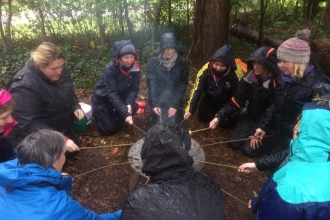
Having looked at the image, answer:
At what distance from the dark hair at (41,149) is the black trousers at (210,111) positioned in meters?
3.53

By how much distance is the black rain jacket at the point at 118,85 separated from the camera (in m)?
4.66

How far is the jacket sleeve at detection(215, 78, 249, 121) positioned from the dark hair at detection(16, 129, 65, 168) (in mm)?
2969

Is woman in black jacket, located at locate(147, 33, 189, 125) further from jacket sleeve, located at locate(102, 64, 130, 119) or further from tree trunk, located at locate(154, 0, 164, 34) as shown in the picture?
tree trunk, located at locate(154, 0, 164, 34)

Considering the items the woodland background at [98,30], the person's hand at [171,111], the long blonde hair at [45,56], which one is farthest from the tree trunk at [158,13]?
the long blonde hair at [45,56]

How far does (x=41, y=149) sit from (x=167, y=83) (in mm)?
3301

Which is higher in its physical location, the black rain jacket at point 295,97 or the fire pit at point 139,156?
the black rain jacket at point 295,97

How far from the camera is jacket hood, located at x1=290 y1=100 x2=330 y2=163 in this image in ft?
5.90

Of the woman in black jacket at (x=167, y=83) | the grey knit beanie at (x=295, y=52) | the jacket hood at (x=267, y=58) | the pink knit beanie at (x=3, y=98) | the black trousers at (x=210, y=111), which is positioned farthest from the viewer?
the black trousers at (x=210, y=111)

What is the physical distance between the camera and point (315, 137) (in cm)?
181

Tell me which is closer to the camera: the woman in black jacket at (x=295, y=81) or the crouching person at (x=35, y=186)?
the crouching person at (x=35, y=186)

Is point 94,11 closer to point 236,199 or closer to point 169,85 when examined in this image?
point 169,85

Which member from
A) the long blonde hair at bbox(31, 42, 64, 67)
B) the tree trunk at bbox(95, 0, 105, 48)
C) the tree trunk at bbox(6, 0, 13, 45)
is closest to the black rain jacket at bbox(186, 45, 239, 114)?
the long blonde hair at bbox(31, 42, 64, 67)

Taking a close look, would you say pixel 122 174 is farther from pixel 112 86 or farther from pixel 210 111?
pixel 210 111

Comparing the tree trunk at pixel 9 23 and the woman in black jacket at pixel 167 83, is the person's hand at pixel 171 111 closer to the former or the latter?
the woman in black jacket at pixel 167 83
